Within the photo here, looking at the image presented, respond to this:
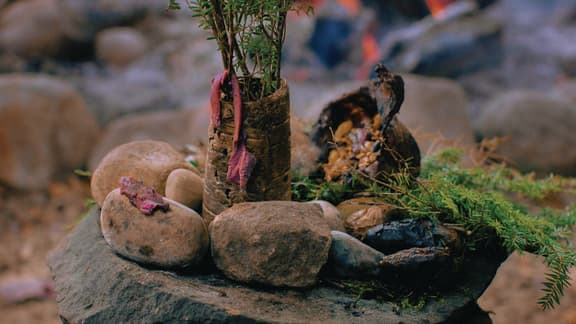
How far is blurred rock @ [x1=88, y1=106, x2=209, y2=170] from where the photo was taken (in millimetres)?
3896

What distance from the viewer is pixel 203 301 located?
1316 mm

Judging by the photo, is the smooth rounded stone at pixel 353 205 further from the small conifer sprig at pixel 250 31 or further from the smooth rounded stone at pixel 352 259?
the small conifer sprig at pixel 250 31

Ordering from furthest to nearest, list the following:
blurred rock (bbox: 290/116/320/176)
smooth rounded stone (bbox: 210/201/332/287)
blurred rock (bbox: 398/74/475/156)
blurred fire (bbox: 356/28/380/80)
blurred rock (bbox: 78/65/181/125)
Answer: blurred fire (bbox: 356/28/380/80) < blurred rock (bbox: 78/65/181/125) < blurred rock (bbox: 398/74/475/156) < blurred rock (bbox: 290/116/320/176) < smooth rounded stone (bbox: 210/201/332/287)

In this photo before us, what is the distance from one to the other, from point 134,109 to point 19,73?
0.92 m

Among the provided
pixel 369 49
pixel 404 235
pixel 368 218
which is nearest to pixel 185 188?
pixel 368 218

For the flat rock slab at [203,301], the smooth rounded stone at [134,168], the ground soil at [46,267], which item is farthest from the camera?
the ground soil at [46,267]

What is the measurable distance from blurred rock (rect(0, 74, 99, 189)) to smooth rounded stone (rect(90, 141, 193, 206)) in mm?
2414

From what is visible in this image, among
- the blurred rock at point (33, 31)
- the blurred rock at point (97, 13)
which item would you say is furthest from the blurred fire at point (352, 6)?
the blurred rock at point (33, 31)

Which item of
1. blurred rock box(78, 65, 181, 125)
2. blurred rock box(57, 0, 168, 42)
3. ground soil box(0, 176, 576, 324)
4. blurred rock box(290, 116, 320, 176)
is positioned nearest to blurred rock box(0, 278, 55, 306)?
ground soil box(0, 176, 576, 324)

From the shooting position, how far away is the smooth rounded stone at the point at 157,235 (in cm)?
143

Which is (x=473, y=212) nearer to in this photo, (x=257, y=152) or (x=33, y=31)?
(x=257, y=152)

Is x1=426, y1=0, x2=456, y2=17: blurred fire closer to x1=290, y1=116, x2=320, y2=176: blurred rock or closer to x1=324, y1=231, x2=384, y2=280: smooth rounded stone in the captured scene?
x1=290, y1=116, x2=320, y2=176: blurred rock

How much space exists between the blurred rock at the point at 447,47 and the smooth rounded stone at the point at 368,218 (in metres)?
2.82

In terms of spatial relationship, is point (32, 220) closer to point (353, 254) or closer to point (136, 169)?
point (136, 169)
